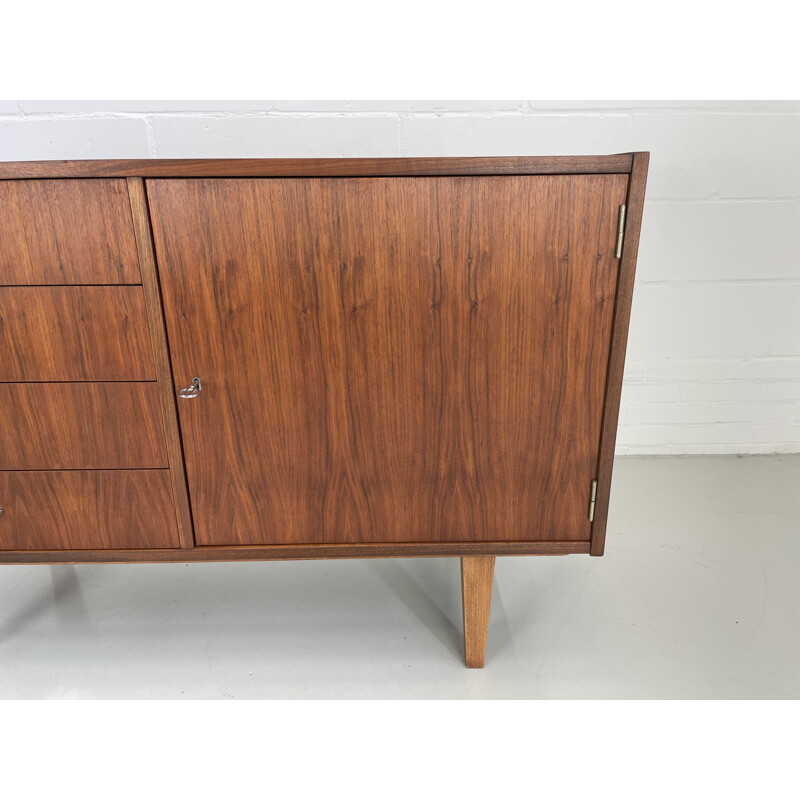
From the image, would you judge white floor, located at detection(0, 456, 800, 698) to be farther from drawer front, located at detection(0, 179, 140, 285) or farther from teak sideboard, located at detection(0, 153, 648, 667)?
drawer front, located at detection(0, 179, 140, 285)

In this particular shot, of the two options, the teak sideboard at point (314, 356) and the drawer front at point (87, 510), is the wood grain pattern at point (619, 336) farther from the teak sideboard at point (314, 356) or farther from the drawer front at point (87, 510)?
the drawer front at point (87, 510)

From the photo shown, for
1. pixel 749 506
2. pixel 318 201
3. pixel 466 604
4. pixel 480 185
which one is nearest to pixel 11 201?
pixel 318 201

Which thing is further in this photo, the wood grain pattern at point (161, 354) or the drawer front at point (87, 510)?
the drawer front at point (87, 510)

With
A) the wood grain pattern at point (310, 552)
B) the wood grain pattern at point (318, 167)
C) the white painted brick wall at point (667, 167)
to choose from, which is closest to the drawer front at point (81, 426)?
the wood grain pattern at point (310, 552)

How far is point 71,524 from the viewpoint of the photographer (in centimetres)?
105

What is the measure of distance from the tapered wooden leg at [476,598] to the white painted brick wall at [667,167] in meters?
1.00

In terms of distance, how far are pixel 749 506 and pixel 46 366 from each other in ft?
5.41

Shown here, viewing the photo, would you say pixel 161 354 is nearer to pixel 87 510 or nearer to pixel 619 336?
pixel 87 510

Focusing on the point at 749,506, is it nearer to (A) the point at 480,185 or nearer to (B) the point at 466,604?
(B) the point at 466,604

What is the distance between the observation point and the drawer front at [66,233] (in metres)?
0.88

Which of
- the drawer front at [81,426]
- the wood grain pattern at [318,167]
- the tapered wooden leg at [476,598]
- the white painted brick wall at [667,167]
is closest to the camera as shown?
the wood grain pattern at [318,167]

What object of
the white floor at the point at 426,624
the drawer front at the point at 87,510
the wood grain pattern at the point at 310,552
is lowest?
the white floor at the point at 426,624

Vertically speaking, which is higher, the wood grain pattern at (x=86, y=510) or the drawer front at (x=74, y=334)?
the drawer front at (x=74, y=334)

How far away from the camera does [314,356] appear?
95 cm
